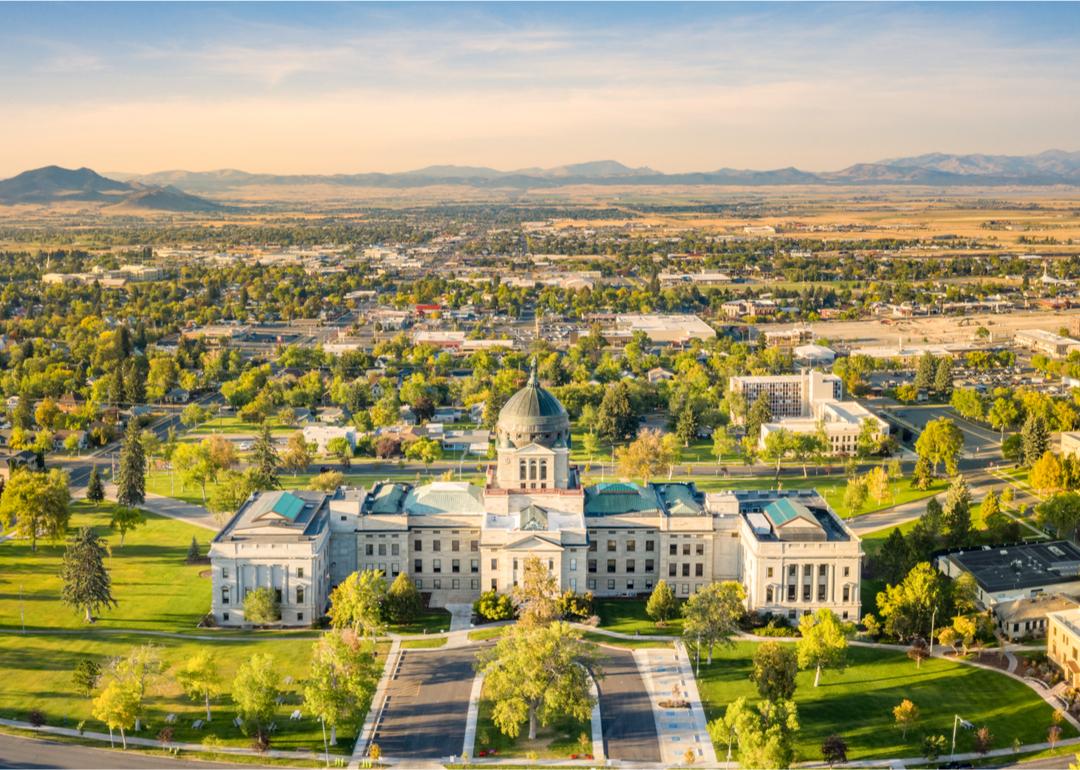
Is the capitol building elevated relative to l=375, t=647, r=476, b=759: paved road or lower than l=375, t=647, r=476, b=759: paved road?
elevated

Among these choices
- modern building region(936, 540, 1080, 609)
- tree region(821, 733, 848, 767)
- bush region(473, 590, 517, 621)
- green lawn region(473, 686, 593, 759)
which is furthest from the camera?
modern building region(936, 540, 1080, 609)

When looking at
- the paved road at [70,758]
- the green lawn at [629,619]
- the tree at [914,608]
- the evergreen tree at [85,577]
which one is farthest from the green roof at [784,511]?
the evergreen tree at [85,577]

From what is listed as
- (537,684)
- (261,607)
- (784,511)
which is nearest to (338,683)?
(537,684)

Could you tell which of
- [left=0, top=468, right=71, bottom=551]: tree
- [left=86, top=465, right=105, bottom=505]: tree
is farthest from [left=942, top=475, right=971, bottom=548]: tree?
[left=86, top=465, right=105, bottom=505]: tree

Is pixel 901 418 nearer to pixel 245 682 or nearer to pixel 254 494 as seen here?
pixel 254 494

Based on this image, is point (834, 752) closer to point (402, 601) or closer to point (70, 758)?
point (402, 601)

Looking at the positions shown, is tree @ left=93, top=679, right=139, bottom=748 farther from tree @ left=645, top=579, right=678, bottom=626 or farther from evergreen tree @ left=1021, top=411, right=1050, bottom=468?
evergreen tree @ left=1021, top=411, right=1050, bottom=468

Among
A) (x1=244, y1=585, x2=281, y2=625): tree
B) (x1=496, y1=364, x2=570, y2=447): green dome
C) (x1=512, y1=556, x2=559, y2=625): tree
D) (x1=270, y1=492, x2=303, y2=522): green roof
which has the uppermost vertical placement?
(x1=496, y1=364, x2=570, y2=447): green dome
